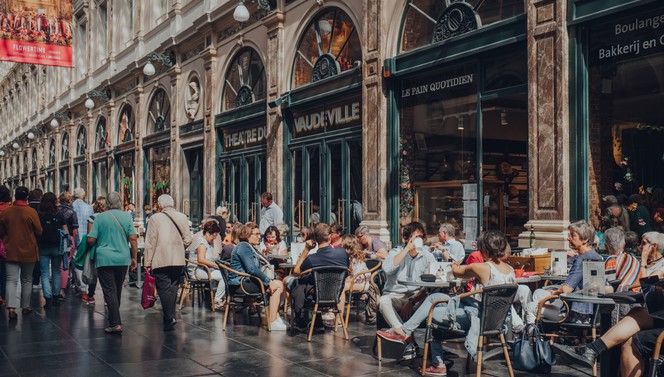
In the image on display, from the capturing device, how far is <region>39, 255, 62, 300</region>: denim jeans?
36.3ft

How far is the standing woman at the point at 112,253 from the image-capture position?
346 inches

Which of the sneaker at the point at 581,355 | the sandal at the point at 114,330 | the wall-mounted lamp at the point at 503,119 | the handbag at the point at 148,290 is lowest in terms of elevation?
the sandal at the point at 114,330

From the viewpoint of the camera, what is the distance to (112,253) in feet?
29.0

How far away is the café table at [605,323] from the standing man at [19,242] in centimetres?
724

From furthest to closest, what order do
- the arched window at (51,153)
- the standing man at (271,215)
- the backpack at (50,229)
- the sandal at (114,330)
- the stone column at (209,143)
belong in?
1. the arched window at (51,153)
2. the stone column at (209,143)
3. the standing man at (271,215)
4. the backpack at (50,229)
5. the sandal at (114,330)

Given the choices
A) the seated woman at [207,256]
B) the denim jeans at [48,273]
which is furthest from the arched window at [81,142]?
the seated woman at [207,256]

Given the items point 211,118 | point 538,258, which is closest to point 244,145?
point 211,118

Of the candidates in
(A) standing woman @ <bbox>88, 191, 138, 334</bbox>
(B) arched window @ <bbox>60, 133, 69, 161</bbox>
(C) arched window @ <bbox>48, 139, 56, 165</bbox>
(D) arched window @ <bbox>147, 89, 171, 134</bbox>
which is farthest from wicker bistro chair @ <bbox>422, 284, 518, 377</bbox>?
(C) arched window @ <bbox>48, 139, 56, 165</bbox>

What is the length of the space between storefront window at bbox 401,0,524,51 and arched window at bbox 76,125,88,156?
25521 millimetres

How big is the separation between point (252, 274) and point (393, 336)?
2.75m

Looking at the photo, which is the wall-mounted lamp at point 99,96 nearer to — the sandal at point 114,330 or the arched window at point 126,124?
the arched window at point 126,124

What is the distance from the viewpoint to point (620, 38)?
8805mm

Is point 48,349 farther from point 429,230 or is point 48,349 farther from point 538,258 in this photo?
point 429,230

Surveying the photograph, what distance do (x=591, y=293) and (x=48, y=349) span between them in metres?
5.51
